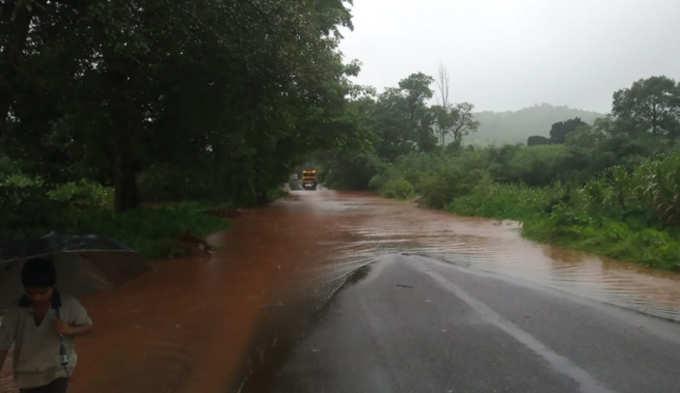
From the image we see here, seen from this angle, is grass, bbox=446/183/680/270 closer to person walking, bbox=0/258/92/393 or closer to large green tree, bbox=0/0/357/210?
large green tree, bbox=0/0/357/210

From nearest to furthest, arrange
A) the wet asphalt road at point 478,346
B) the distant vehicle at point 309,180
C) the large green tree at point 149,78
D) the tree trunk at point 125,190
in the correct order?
1. the wet asphalt road at point 478,346
2. the large green tree at point 149,78
3. the tree trunk at point 125,190
4. the distant vehicle at point 309,180

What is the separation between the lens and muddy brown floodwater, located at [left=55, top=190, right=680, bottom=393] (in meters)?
5.45

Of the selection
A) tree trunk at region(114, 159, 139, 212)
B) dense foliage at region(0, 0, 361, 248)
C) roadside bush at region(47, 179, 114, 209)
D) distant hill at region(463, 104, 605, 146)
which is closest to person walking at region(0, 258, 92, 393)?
dense foliage at region(0, 0, 361, 248)

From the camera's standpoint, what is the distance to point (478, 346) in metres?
5.71

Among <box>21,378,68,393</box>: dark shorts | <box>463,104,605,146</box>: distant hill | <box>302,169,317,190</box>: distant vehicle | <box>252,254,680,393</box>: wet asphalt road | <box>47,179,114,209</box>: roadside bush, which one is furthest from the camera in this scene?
<box>463,104,605,146</box>: distant hill

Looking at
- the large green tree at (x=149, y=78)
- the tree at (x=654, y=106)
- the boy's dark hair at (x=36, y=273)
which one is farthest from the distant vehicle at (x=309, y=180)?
the boy's dark hair at (x=36, y=273)

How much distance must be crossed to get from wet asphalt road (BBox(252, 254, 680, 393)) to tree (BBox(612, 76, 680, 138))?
1368 inches

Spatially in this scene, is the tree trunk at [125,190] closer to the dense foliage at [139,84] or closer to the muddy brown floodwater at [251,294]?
the dense foliage at [139,84]

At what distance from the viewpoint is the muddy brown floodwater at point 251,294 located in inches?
214

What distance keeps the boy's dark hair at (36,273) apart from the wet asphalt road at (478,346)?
237 cm

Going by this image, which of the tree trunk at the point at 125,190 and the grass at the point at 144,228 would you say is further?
the tree trunk at the point at 125,190

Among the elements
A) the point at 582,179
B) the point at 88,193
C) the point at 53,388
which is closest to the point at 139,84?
the point at 53,388

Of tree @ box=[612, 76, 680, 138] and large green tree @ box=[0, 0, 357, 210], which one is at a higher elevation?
tree @ box=[612, 76, 680, 138]

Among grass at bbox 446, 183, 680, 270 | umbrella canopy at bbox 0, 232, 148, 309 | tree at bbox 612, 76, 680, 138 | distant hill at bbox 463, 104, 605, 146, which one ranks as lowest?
grass at bbox 446, 183, 680, 270
